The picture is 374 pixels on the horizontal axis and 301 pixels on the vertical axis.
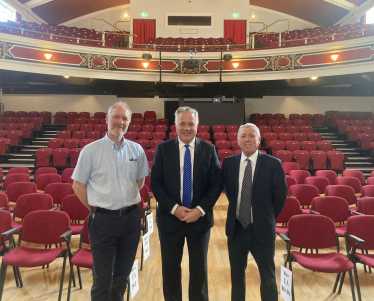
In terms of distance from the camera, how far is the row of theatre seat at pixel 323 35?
25.7ft

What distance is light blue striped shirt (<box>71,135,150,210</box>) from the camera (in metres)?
1.67

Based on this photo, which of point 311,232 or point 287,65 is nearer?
point 311,232

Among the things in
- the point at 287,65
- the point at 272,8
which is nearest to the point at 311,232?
the point at 287,65

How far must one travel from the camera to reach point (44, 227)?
2422mm

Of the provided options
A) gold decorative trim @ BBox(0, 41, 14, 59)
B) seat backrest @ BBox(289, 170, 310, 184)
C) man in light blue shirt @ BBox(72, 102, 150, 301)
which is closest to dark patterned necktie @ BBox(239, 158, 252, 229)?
man in light blue shirt @ BBox(72, 102, 150, 301)

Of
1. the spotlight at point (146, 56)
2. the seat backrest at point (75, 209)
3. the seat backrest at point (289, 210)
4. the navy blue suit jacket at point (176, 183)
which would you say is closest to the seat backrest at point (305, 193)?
the seat backrest at point (289, 210)

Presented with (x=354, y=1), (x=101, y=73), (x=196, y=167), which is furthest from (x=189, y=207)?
(x=354, y=1)

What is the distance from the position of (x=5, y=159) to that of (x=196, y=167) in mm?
7164

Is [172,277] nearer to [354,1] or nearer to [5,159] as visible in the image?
[5,159]

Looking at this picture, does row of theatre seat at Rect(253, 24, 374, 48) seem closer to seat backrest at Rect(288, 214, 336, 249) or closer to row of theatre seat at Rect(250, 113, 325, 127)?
row of theatre seat at Rect(250, 113, 325, 127)

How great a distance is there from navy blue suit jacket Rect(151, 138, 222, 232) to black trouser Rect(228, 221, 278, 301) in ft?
0.73

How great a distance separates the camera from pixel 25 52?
7.85 m

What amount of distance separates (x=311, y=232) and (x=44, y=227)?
7.63ft

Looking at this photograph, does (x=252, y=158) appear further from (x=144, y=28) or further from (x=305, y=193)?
(x=144, y=28)
